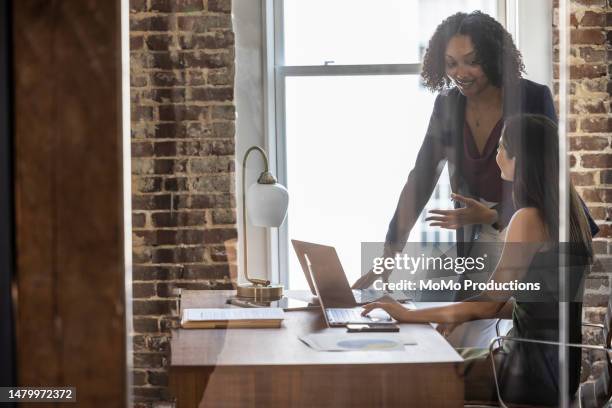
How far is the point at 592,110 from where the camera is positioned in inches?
52.7

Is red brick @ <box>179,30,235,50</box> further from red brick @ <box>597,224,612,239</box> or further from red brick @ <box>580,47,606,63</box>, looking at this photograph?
red brick @ <box>597,224,612,239</box>

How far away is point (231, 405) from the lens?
1274mm

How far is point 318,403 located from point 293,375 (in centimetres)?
7

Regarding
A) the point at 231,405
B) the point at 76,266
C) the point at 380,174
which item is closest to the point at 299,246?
the point at 380,174

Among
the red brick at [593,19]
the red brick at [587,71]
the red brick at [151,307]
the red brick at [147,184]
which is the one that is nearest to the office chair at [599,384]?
the red brick at [587,71]

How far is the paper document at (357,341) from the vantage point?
1.31m

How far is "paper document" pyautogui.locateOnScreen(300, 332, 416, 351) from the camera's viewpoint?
4.31 ft

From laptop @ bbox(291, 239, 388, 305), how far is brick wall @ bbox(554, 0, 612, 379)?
460mm

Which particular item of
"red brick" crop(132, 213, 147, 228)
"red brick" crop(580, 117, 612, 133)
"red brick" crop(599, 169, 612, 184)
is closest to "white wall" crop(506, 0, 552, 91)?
"red brick" crop(580, 117, 612, 133)

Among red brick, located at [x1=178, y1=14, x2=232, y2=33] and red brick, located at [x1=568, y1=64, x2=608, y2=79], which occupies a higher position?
red brick, located at [x1=178, y1=14, x2=232, y2=33]

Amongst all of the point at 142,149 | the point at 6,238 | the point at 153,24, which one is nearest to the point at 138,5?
the point at 153,24

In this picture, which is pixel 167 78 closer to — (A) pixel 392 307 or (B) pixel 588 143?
(A) pixel 392 307

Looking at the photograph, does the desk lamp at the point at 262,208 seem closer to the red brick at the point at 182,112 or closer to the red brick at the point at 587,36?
the red brick at the point at 182,112

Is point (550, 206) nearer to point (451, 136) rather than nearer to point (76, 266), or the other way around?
point (451, 136)
